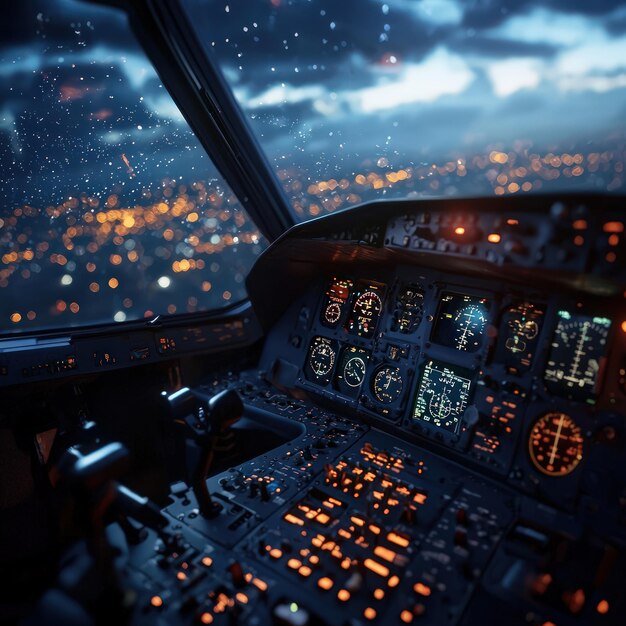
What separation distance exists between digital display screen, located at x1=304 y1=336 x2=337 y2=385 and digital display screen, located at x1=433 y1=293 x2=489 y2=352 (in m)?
0.81

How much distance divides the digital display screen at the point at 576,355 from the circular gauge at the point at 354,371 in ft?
3.89

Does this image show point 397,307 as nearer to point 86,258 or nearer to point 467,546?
point 467,546

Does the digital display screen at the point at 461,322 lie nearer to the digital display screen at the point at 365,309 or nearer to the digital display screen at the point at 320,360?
the digital display screen at the point at 365,309

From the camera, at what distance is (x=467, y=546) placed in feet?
5.99

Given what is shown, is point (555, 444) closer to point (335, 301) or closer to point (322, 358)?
point (322, 358)

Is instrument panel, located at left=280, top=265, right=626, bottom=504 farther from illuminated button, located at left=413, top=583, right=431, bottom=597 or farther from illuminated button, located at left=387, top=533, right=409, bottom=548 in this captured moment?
illuminated button, located at left=413, top=583, right=431, bottom=597

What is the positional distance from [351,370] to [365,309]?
0.44 metres

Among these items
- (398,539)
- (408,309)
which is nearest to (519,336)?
(408,309)

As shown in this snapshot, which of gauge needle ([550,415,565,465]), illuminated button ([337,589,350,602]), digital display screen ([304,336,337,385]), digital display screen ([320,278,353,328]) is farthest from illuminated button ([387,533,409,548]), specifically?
digital display screen ([320,278,353,328])

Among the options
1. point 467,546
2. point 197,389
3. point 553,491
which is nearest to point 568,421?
point 553,491

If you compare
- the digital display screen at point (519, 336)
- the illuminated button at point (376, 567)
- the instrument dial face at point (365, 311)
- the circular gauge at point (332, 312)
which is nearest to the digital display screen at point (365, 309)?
the instrument dial face at point (365, 311)

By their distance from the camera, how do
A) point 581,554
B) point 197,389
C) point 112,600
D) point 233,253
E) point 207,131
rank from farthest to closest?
point 233,253 → point 197,389 → point 207,131 → point 581,554 → point 112,600

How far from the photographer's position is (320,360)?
337cm

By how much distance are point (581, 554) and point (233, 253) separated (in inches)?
125
